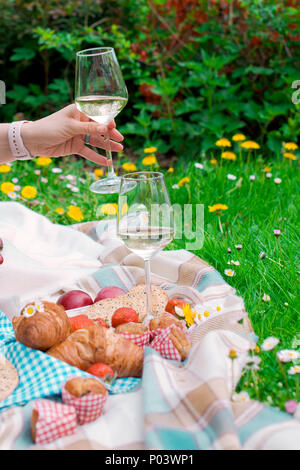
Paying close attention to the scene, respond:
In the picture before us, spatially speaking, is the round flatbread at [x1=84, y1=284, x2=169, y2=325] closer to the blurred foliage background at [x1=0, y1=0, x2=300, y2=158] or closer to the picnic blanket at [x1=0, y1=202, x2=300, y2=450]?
the picnic blanket at [x1=0, y1=202, x2=300, y2=450]

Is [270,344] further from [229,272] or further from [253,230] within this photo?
[253,230]

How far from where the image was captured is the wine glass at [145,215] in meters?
1.53

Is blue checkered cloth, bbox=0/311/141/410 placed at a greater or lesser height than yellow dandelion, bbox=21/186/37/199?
greater

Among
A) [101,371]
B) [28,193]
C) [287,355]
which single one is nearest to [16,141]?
[28,193]

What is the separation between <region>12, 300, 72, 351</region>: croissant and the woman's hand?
85cm

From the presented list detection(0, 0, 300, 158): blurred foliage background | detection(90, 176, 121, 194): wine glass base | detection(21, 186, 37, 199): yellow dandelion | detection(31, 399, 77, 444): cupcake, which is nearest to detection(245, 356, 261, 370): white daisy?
detection(31, 399, 77, 444): cupcake

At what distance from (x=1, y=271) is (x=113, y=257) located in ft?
1.81

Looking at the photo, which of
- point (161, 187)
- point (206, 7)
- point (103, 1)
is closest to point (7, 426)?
point (161, 187)

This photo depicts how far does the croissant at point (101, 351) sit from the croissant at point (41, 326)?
0.04 m

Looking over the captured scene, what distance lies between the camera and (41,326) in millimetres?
1516

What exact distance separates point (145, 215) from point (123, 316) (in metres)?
0.41

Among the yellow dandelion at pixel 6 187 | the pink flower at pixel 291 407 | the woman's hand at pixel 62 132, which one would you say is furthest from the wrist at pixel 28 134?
the pink flower at pixel 291 407

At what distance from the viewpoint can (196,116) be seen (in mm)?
4738

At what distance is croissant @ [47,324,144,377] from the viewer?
1497 mm
